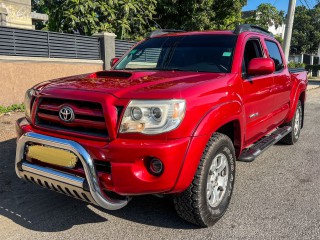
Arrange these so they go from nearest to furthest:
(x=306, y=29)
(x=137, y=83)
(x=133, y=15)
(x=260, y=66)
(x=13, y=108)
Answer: (x=137, y=83), (x=260, y=66), (x=13, y=108), (x=133, y=15), (x=306, y=29)

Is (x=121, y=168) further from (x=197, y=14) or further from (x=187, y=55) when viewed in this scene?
(x=197, y=14)

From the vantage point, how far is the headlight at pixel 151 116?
2.68 metres

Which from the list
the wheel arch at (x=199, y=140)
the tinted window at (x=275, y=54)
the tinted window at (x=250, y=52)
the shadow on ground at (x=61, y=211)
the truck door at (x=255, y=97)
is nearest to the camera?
the wheel arch at (x=199, y=140)

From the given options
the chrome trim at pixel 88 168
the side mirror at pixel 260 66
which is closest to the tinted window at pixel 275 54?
the side mirror at pixel 260 66

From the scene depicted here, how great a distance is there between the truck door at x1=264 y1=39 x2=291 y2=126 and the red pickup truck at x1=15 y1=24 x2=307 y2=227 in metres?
1.06

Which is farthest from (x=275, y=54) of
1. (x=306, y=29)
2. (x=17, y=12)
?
(x=306, y=29)

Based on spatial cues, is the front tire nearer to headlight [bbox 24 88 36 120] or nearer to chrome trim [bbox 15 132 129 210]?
chrome trim [bbox 15 132 129 210]

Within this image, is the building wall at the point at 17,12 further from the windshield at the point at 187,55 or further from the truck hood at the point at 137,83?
the truck hood at the point at 137,83

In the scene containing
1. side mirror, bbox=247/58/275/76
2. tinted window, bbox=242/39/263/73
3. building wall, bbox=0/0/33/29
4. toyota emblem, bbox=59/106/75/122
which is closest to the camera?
toyota emblem, bbox=59/106/75/122

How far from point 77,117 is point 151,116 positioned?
0.65 meters

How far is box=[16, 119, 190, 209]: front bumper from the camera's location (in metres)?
2.64

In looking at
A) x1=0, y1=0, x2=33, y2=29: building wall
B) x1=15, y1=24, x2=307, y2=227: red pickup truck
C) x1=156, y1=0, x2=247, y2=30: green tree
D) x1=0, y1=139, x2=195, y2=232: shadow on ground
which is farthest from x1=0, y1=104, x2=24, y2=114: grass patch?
x1=156, y1=0, x2=247, y2=30: green tree

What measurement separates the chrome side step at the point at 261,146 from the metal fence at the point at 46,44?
21.6 feet

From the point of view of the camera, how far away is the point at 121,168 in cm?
267
